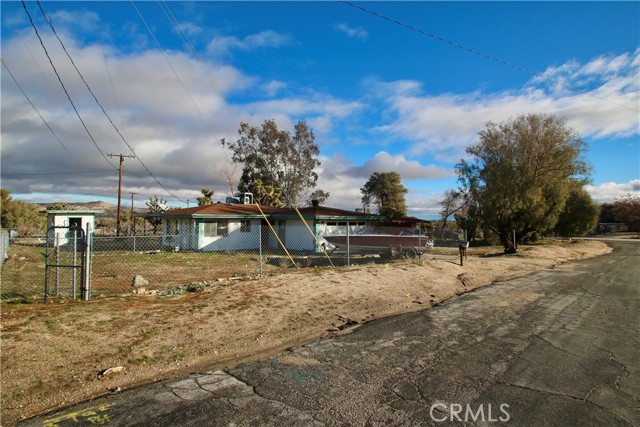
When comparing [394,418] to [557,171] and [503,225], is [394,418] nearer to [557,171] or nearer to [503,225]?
[503,225]

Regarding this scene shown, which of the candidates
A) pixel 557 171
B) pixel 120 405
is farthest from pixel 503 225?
pixel 120 405

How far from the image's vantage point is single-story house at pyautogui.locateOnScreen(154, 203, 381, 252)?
26.4 metres

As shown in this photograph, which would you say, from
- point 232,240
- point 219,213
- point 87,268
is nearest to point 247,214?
point 219,213

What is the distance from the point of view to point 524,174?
84.2 feet

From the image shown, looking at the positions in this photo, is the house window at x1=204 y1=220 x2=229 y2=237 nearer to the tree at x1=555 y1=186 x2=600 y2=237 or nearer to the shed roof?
the shed roof

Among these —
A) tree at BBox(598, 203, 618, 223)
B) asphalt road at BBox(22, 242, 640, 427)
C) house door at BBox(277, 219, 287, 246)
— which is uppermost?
tree at BBox(598, 203, 618, 223)

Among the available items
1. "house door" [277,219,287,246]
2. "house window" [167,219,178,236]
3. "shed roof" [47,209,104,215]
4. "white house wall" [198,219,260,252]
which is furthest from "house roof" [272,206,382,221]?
"shed roof" [47,209,104,215]

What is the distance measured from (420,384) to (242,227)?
24800 mm

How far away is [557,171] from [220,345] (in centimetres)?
2794

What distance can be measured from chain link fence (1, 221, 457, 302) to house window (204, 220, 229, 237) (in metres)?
0.07

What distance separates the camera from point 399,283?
1040 centimetres

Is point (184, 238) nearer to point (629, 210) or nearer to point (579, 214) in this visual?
point (579, 214)

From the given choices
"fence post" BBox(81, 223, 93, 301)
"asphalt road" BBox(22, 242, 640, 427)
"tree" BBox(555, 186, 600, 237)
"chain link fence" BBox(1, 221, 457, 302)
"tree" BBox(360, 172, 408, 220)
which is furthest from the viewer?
"tree" BBox(360, 172, 408, 220)

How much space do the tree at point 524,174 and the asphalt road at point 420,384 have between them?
67.6 feet
